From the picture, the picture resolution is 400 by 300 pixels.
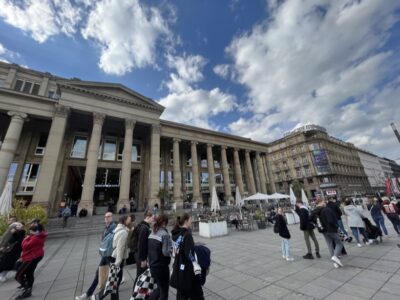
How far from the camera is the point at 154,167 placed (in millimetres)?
24047

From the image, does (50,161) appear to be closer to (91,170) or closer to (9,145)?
(91,170)

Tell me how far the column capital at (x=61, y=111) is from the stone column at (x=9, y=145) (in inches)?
124

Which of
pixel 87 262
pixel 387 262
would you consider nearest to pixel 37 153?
pixel 87 262

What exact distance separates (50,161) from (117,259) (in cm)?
1970

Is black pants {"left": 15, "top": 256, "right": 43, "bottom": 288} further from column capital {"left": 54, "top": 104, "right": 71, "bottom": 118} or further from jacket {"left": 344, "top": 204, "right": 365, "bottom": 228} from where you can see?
column capital {"left": 54, "top": 104, "right": 71, "bottom": 118}

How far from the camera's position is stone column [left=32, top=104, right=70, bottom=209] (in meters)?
17.2

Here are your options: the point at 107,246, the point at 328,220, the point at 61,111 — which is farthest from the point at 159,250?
the point at 61,111

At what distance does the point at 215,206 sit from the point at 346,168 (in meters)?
63.1

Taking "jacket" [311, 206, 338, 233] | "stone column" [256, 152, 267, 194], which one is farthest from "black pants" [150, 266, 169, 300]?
"stone column" [256, 152, 267, 194]

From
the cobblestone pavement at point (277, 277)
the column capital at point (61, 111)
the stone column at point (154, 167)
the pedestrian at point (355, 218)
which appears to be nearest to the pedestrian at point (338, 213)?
the pedestrian at point (355, 218)

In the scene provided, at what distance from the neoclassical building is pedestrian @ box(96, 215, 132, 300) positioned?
58.5 ft

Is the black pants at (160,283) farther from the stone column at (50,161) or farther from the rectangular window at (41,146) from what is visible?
the rectangular window at (41,146)

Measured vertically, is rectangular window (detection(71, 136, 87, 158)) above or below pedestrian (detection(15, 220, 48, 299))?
above

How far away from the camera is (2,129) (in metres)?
22.3
